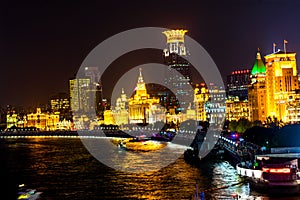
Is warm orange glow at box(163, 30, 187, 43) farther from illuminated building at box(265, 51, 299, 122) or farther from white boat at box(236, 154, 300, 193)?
white boat at box(236, 154, 300, 193)

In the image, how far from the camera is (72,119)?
10244cm

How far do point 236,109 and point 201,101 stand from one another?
1584 cm

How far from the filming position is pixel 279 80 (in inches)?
1898

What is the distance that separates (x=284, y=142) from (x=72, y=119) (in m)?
77.5

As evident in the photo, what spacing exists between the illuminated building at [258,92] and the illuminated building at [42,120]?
5194 centimetres

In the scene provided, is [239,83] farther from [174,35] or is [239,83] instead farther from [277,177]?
[277,177]

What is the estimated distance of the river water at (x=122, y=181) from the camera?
16594 mm

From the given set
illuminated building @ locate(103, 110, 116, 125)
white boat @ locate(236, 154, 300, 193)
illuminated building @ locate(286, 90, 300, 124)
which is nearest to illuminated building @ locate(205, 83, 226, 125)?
illuminated building @ locate(103, 110, 116, 125)

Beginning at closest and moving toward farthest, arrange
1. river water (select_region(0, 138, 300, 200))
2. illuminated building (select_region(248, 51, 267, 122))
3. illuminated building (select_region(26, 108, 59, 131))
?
1. river water (select_region(0, 138, 300, 200))
2. illuminated building (select_region(248, 51, 267, 122))
3. illuminated building (select_region(26, 108, 59, 131))

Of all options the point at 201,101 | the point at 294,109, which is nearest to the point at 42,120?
the point at 201,101

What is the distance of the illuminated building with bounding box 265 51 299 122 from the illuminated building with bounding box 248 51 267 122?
1389mm

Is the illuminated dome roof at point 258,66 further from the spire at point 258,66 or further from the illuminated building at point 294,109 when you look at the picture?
the illuminated building at point 294,109

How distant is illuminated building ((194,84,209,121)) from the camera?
2872 inches

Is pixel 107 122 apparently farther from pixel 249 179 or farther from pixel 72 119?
pixel 249 179
